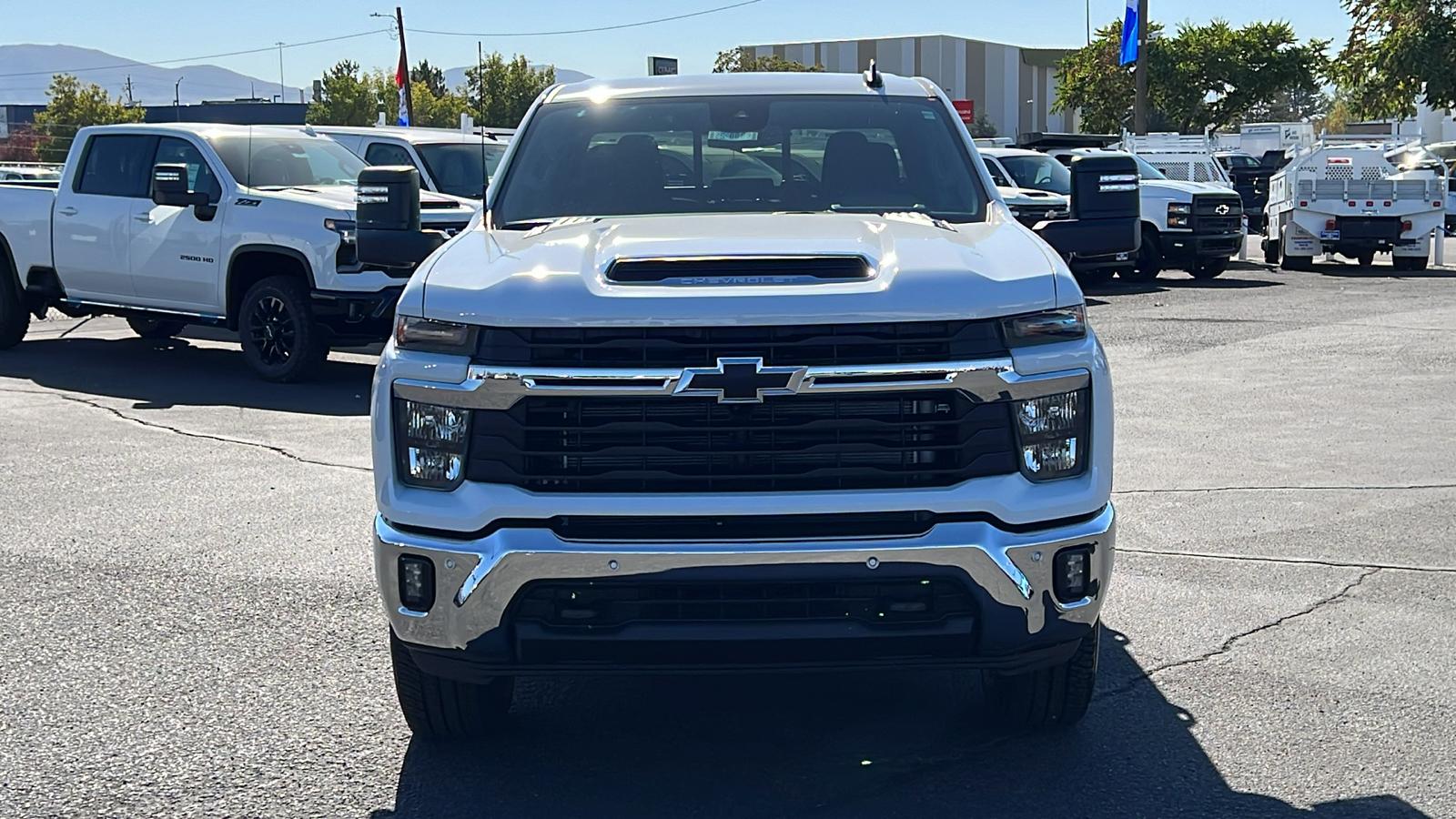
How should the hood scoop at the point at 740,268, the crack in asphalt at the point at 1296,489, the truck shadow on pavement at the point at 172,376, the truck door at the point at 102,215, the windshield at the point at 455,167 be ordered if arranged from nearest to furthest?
the hood scoop at the point at 740,268
the crack in asphalt at the point at 1296,489
the truck shadow on pavement at the point at 172,376
the truck door at the point at 102,215
the windshield at the point at 455,167

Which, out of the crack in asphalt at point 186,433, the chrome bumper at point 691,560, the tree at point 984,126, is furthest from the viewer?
the tree at point 984,126

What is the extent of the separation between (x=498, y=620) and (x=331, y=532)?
3.58 meters

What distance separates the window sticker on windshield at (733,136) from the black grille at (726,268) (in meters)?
1.57

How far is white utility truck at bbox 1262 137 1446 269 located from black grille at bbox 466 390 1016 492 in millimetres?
21262

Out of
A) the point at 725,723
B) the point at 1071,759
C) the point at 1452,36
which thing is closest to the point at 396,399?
the point at 725,723

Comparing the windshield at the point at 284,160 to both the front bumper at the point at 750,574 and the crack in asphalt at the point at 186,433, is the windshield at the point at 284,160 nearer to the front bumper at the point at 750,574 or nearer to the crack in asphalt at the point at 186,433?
the crack in asphalt at the point at 186,433

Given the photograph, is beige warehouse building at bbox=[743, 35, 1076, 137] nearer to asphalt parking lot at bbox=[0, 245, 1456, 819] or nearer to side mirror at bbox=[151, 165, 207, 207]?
side mirror at bbox=[151, 165, 207, 207]

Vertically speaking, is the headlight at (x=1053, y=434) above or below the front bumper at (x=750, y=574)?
above

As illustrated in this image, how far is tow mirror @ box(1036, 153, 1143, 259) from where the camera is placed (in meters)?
5.50

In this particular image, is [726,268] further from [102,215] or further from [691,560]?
[102,215]

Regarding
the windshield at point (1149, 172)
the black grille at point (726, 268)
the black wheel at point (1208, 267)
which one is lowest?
the black wheel at point (1208, 267)

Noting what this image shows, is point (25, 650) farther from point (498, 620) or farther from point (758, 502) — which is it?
point (758, 502)

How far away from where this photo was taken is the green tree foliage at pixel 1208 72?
218ft

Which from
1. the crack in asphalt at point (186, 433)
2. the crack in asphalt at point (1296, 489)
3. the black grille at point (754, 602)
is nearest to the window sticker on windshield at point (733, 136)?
the black grille at point (754, 602)
